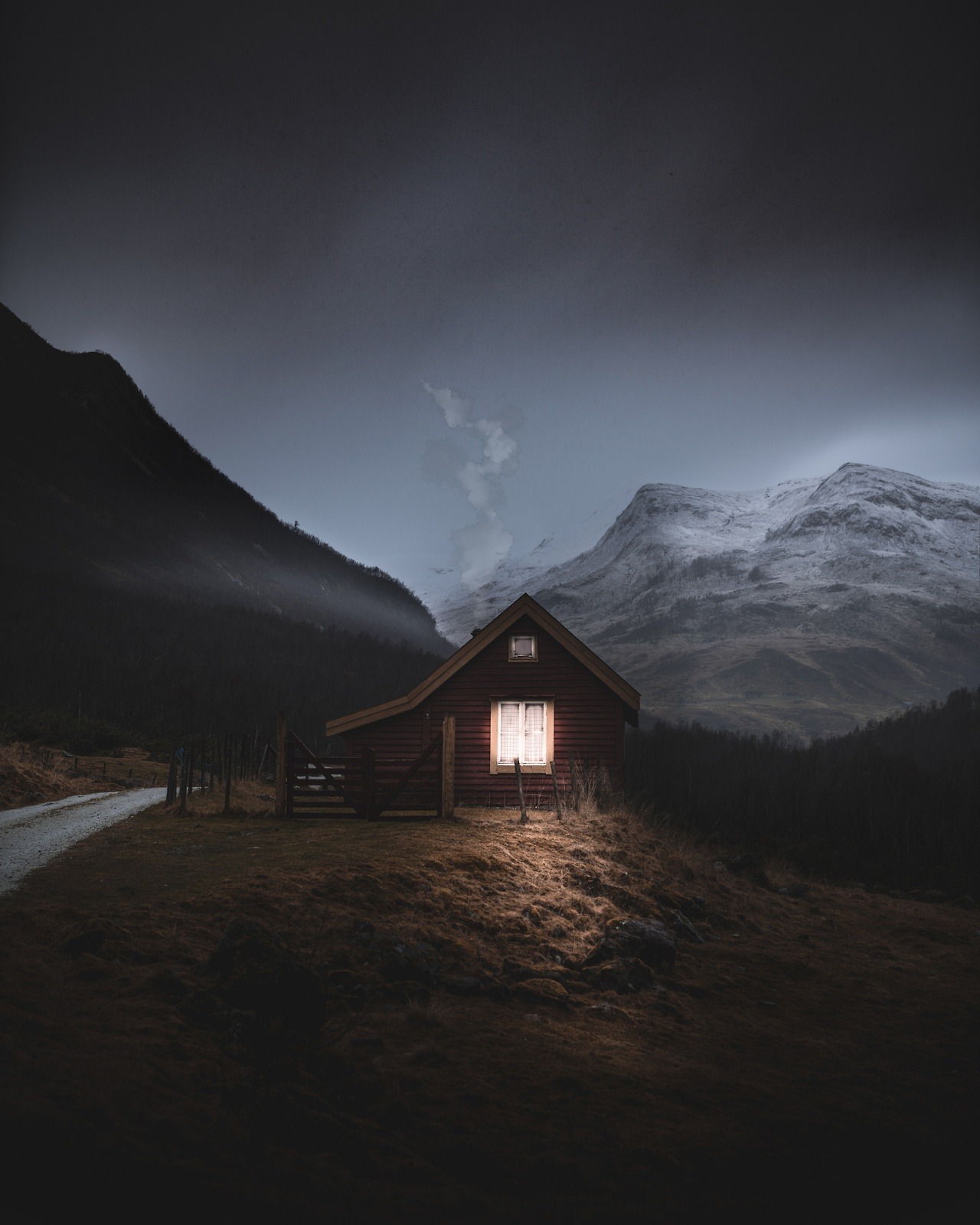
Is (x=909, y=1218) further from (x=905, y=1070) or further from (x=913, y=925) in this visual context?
(x=913, y=925)

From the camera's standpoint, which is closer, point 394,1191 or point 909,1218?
point 394,1191

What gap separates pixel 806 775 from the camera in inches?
2008

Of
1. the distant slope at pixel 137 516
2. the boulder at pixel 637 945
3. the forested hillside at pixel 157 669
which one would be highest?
the distant slope at pixel 137 516

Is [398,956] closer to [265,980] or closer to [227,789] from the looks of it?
[265,980]

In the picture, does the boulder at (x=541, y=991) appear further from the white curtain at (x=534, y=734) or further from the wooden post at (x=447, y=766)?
the white curtain at (x=534, y=734)

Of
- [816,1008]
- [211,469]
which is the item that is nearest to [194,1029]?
[816,1008]

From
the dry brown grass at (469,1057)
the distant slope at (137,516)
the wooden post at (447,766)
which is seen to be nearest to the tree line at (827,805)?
the wooden post at (447,766)

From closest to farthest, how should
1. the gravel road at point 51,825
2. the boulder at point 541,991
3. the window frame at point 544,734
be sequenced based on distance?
1. the boulder at point 541,991
2. the gravel road at point 51,825
3. the window frame at point 544,734

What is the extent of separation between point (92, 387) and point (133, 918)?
15535 cm

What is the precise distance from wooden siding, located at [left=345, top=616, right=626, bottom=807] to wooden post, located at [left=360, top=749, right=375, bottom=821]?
5.61 m

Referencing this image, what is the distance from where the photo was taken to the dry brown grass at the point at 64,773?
2061 cm

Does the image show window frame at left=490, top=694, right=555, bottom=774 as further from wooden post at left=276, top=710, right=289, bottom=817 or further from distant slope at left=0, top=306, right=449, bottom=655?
distant slope at left=0, top=306, right=449, bottom=655

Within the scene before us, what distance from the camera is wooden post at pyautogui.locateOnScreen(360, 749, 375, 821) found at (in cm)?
1611

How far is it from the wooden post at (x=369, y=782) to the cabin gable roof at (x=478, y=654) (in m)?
5.49
